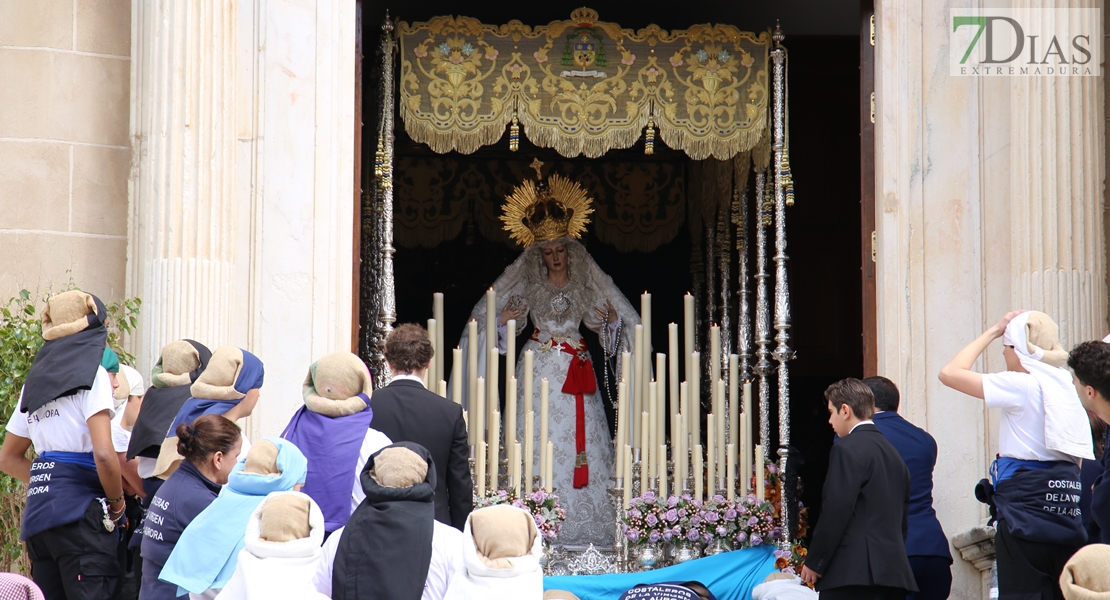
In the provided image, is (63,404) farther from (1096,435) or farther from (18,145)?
(1096,435)

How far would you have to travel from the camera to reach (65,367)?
3.97 meters

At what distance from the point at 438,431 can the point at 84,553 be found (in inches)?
45.6

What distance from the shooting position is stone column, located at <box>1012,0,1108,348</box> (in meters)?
5.17

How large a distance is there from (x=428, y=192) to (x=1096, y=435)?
5.49 metres

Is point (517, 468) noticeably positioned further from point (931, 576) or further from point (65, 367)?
point (65, 367)

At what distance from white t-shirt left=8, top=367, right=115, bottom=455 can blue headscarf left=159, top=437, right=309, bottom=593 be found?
3.28 feet

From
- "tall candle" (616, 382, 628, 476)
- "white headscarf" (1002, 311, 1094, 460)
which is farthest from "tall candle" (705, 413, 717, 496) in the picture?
"white headscarf" (1002, 311, 1094, 460)

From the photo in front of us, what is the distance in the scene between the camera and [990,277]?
18.1 feet

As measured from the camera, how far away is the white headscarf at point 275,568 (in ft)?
9.31

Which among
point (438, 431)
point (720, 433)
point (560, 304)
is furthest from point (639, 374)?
point (438, 431)

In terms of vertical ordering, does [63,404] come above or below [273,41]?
below

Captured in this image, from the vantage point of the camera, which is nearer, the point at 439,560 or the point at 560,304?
the point at 439,560

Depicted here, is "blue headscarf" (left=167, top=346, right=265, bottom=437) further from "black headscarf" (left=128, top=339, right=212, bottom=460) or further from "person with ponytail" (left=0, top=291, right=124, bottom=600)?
"person with ponytail" (left=0, top=291, right=124, bottom=600)

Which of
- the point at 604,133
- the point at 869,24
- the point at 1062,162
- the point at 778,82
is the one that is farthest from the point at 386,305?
the point at 1062,162
